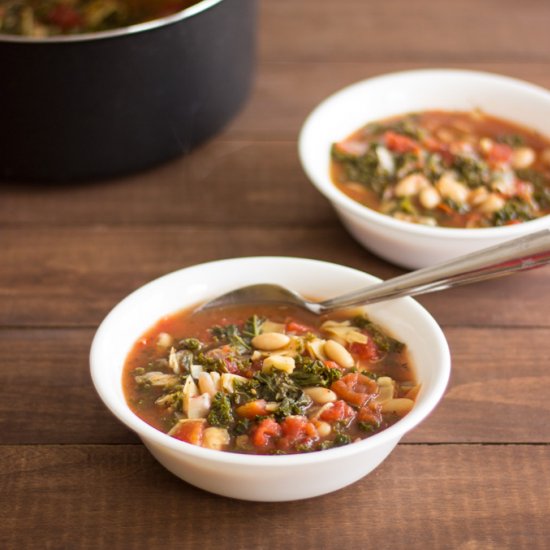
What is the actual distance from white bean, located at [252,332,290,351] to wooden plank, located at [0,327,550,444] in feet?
0.96

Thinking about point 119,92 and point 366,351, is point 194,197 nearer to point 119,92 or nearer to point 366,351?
point 119,92

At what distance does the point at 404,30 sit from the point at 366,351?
5.85 feet

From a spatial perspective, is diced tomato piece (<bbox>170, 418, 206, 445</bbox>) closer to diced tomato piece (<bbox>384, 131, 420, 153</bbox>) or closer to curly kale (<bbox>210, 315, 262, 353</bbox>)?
curly kale (<bbox>210, 315, 262, 353</bbox>)

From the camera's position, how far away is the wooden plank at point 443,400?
1767 mm

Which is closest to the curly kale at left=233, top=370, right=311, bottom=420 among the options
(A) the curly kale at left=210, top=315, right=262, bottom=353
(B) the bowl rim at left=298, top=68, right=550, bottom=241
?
(A) the curly kale at left=210, top=315, right=262, bottom=353

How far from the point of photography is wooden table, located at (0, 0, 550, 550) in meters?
1.57

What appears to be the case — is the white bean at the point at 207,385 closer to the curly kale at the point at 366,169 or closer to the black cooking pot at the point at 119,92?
the curly kale at the point at 366,169

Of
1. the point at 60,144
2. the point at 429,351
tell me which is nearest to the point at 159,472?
the point at 429,351

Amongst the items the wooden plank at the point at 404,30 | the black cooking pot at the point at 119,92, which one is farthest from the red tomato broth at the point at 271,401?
the wooden plank at the point at 404,30

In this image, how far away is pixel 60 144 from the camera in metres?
2.35

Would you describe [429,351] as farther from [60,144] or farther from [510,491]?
[60,144]

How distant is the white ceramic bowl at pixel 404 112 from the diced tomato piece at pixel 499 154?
0.16m

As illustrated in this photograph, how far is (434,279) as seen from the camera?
1.76 m

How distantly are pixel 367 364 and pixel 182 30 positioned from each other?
0.99 meters
